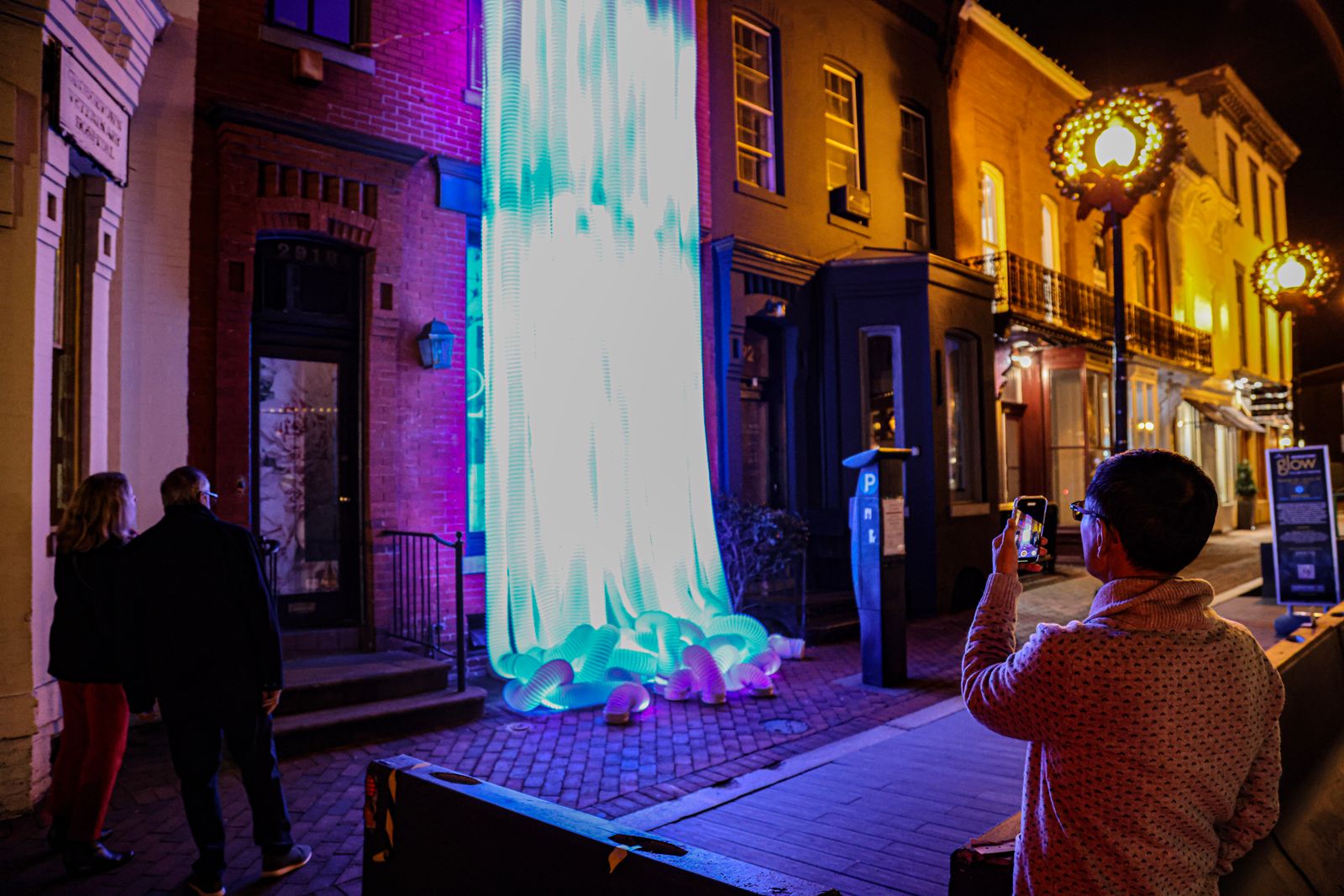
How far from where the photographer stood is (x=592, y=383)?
27.4ft

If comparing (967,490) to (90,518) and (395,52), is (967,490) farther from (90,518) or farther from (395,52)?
(90,518)

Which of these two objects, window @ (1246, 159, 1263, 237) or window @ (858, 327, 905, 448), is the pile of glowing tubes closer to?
window @ (858, 327, 905, 448)

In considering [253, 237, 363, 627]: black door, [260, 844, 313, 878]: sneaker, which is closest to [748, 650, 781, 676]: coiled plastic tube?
[253, 237, 363, 627]: black door

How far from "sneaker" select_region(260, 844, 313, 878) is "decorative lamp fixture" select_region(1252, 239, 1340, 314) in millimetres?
10348

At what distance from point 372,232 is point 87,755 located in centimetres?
516

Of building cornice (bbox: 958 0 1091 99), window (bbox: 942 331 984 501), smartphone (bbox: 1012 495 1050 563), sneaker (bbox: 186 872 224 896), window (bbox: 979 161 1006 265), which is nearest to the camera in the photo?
smartphone (bbox: 1012 495 1050 563)

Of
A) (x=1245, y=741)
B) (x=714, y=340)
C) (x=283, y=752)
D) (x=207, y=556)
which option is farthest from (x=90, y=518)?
(x=714, y=340)

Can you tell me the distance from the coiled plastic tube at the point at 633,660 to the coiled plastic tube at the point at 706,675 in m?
0.41

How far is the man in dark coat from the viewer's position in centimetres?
384

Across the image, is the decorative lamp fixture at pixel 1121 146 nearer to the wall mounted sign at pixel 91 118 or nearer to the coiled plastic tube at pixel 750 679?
the coiled plastic tube at pixel 750 679

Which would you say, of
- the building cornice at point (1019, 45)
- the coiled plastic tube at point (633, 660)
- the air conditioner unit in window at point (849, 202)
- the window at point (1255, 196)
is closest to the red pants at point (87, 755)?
the coiled plastic tube at point (633, 660)

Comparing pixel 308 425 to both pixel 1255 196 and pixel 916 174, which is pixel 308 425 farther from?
pixel 1255 196

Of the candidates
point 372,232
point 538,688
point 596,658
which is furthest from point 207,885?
point 372,232

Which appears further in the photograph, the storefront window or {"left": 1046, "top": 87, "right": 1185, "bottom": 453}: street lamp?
the storefront window
